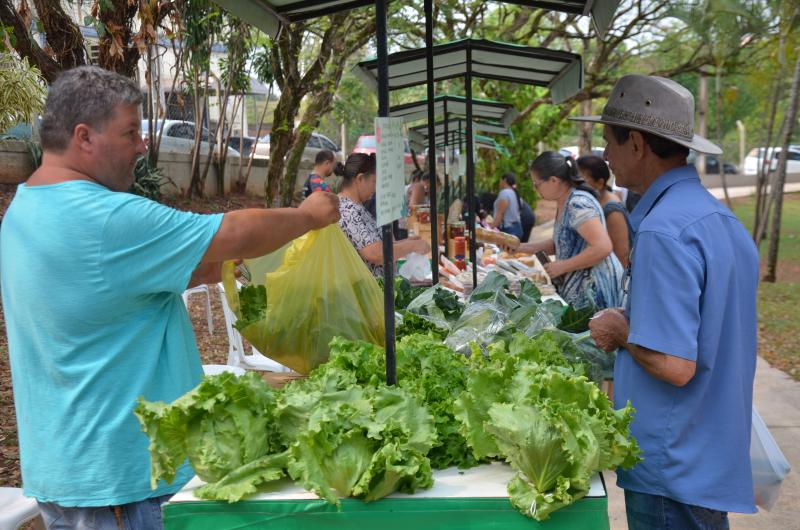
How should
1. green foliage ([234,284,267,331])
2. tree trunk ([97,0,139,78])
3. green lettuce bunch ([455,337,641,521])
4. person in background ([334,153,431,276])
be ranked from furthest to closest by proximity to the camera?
tree trunk ([97,0,139,78])
person in background ([334,153,431,276])
green foliage ([234,284,267,331])
green lettuce bunch ([455,337,641,521])

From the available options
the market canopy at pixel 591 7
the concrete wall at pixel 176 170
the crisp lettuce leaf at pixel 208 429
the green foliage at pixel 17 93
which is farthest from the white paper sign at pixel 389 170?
the concrete wall at pixel 176 170

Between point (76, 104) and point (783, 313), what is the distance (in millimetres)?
11260

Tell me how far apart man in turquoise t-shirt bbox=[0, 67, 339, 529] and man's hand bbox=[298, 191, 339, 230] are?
18 centimetres

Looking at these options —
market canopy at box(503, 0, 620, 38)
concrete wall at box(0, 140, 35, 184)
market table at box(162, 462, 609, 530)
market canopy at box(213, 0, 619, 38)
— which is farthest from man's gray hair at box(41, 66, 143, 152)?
concrete wall at box(0, 140, 35, 184)

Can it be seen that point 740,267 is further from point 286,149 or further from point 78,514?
point 286,149

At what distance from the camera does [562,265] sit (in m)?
5.20

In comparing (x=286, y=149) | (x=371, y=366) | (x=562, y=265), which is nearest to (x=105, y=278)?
(x=371, y=366)

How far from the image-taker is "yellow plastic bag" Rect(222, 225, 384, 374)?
3141mm

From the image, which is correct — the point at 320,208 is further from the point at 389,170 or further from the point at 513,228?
the point at 513,228

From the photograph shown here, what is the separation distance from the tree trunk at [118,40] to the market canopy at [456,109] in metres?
2.73

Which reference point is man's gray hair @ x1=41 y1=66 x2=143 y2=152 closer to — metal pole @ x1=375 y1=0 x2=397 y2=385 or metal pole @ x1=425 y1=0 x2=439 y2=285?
metal pole @ x1=375 y1=0 x2=397 y2=385

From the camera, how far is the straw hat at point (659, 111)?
2.40 metres

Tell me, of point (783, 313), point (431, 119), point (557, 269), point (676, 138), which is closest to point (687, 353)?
point (676, 138)

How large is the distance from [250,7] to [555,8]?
1.44 metres
